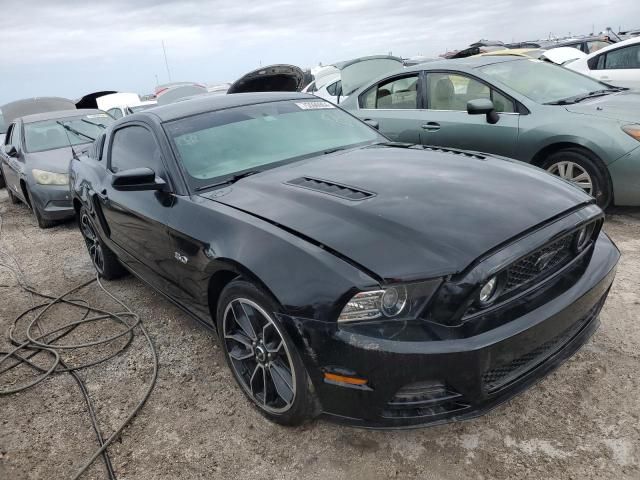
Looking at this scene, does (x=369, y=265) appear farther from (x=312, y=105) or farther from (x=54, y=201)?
(x=54, y=201)

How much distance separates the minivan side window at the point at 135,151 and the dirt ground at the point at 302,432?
121 cm

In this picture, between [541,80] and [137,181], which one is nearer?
[137,181]

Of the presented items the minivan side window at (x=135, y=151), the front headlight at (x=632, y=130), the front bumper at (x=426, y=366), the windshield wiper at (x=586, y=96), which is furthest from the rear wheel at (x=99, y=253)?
the front headlight at (x=632, y=130)

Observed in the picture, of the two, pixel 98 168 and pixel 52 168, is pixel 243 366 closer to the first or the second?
pixel 98 168

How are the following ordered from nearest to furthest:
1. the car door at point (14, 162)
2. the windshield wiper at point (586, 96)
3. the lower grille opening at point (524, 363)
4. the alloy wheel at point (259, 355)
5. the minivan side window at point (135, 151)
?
the lower grille opening at point (524, 363) → the alloy wheel at point (259, 355) → the minivan side window at point (135, 151) → the windshield wiper at point (586, 96) → the car door at point (14, 162)

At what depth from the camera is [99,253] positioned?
4531 millimetres

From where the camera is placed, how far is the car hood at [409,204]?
1932mm

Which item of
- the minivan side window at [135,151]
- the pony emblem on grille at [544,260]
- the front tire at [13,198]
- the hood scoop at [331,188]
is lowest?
the front tire at [13,198]

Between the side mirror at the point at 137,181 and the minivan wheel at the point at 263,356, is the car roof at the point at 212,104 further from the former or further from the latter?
the minivan wheel at the point at 263,356

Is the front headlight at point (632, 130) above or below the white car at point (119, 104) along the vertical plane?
below

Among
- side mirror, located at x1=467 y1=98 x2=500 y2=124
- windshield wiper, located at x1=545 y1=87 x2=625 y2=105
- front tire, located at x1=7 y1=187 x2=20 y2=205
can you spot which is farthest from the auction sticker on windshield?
front tire, located at x1=7 y1=187 x2=20 y2=205

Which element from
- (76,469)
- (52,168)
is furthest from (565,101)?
(52,168)

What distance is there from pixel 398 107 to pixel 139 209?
11.5 feet

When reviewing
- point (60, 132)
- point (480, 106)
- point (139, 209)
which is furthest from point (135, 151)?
point (60, 132)
